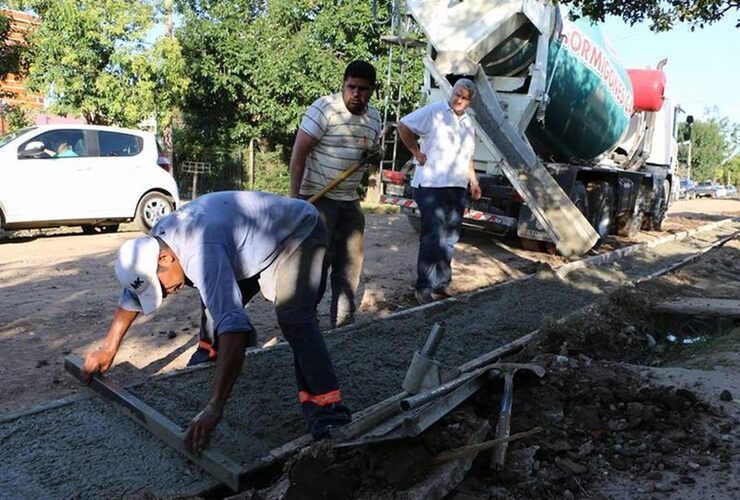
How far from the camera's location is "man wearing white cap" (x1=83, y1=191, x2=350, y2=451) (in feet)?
8.25

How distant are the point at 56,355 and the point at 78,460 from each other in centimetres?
183

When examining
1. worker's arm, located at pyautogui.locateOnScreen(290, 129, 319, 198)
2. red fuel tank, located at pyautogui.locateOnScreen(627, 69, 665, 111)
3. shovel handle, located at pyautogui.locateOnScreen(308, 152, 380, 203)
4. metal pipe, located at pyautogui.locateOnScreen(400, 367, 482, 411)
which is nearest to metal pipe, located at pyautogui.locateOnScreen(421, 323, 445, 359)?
metal pipe, located at pyautogui.locateOnScreen(400, 367, 482, 411)

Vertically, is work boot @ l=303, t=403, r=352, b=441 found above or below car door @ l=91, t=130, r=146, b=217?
below

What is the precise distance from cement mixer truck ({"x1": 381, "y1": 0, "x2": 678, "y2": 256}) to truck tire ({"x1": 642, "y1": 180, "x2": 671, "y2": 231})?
4102 millimetres

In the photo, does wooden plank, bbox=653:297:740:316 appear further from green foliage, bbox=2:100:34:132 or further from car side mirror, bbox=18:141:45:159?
green foliage, bbox=2:100:34:132

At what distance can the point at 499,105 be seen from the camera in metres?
8.82

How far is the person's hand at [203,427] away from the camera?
8.29 feet

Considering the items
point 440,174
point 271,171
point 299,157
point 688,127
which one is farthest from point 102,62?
point 688,127

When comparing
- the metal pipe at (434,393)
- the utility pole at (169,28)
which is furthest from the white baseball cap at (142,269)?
the utility pole at (169,28)

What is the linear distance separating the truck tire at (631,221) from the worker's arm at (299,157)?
32.0ft

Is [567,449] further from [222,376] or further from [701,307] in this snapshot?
[701,307]

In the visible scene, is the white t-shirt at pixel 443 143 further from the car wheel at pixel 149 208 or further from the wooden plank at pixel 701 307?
the car wheel at pixel 149 208

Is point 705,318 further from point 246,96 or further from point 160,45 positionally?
point 246,96

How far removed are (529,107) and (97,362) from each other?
23.3 ft
